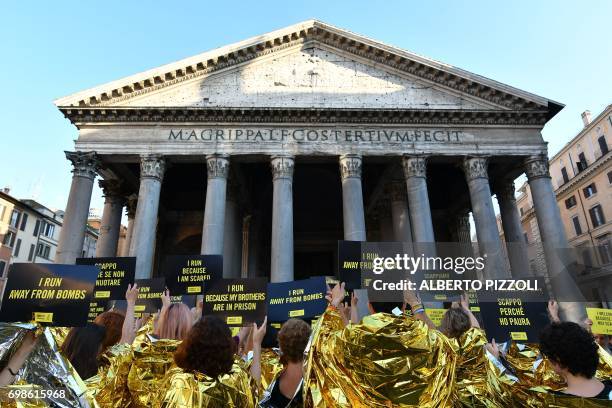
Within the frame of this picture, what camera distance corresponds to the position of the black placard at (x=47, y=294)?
163 inches

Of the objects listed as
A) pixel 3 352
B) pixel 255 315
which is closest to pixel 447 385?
pixel 3 352

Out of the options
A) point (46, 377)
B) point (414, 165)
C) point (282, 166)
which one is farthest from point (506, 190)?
point (46, 377)

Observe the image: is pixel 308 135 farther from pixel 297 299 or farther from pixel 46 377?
pixel 46 377

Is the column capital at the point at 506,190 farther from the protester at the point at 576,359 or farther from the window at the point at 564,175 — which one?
the protester at the point at 576,359

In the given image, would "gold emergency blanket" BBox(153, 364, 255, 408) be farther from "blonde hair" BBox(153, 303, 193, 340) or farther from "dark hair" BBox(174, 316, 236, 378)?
"blonde hair" BBox(153, 303, 193, 340)

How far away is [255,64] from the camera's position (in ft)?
60.0

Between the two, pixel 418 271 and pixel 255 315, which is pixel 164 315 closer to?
pixel 255 315

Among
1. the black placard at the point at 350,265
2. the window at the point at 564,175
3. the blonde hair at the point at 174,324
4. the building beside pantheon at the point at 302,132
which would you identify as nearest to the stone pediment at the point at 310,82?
the building beside pantheon at the point at 302,132

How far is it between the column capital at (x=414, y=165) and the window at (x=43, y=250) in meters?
39.2

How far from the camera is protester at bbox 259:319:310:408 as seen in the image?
2.87 meters

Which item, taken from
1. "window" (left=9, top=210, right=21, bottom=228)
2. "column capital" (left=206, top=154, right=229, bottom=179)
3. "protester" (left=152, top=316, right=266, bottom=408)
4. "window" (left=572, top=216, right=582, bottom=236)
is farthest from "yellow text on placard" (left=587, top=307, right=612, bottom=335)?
"window" (left=9, top=210, right=21, bottom=228)

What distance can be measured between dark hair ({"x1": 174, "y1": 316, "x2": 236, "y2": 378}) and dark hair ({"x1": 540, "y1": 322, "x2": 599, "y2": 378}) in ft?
7.30

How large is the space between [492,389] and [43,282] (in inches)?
181

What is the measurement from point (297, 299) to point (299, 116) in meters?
12.4
